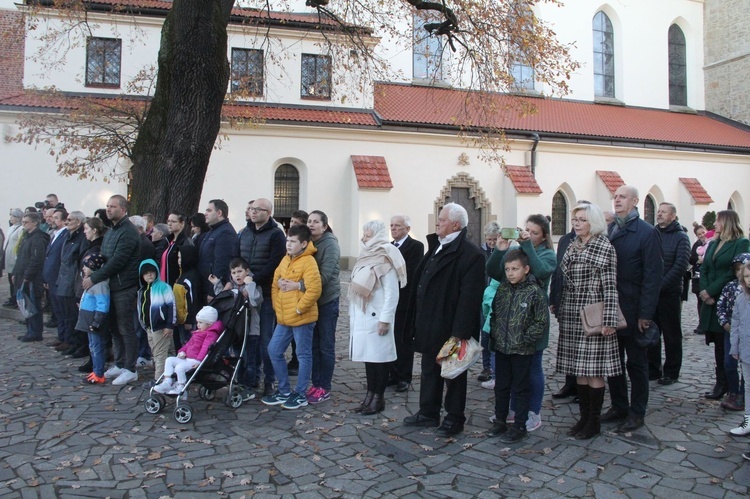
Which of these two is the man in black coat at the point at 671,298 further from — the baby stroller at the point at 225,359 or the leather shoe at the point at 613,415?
the baby stroller at the point at 225,359

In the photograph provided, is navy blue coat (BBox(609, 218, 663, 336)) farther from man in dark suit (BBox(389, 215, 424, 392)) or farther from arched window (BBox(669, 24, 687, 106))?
arched window (BBox(669, 24, 687, 106))

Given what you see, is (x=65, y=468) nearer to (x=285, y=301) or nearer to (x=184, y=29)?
(x=285, y=301)

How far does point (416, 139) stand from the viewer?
2170 cm

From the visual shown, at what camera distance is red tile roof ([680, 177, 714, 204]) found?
24.7m

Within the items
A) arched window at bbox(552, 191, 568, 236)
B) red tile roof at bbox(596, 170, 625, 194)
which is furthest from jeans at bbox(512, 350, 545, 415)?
red tile roof at bbox(596, 170, 625, 194)

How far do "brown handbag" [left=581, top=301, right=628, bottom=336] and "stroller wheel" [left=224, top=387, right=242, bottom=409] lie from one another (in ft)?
10.9

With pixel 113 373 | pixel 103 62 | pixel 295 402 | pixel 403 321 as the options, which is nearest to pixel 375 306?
pixel 403 321

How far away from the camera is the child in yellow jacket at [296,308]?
5.75 m

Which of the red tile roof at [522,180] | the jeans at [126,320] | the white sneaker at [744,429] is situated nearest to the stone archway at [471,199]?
the red tile roof at [522,180]

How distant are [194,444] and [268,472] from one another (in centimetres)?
88

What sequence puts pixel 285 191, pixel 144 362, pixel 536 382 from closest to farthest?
pixel 536 382 → pixel 144 362 → pixel 285 191

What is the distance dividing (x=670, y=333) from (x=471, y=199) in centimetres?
1625

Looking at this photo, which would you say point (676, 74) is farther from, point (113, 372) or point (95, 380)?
point (95, 380)

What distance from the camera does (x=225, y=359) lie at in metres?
→ 5.81
